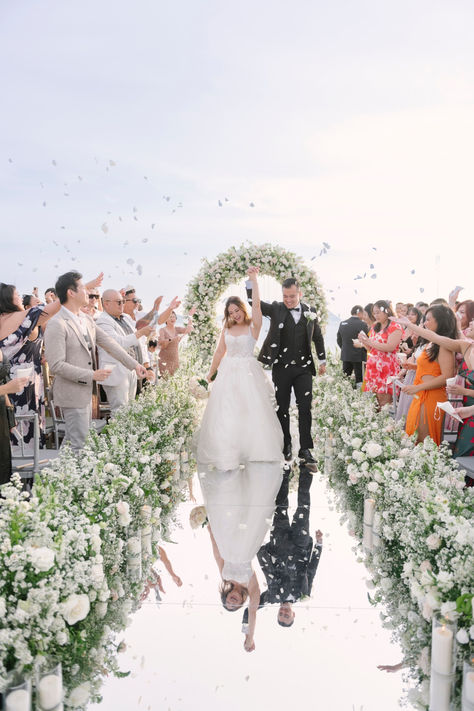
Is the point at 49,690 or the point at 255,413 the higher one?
the point at 255,413

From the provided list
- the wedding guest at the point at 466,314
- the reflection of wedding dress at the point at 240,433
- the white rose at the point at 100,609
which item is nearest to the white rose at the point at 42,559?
the white rose at the point at 100,609

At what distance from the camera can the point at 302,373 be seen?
8.27 metres

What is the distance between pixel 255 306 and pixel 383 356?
2.54m

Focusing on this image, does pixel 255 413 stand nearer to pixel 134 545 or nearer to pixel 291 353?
pixel 291 353

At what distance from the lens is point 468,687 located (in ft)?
8.14

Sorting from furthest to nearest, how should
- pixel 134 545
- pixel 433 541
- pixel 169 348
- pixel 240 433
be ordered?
pixel 169 348, pixel 240 433, pixel 134 545, pixel 433 541

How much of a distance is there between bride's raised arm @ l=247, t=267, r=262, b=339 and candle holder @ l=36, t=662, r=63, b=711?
5592 mm

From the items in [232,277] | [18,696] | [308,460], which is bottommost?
[308,460]

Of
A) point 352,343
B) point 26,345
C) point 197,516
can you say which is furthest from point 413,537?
point 352,343

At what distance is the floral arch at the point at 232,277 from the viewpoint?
13992 mm

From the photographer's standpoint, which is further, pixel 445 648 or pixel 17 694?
pixel 445 648

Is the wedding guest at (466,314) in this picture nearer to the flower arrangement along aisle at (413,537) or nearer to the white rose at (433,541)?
→ the flower arrangement along aisle at (413,537)

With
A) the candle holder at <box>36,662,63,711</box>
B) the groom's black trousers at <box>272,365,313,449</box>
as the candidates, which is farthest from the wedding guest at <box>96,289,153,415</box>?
the candle holder at <box>36,662,63,711</box>

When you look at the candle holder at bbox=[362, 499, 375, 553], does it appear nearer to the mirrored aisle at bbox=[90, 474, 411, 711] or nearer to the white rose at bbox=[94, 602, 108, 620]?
the mirrored aisle at bbox=[90, 474, 411, 711]
